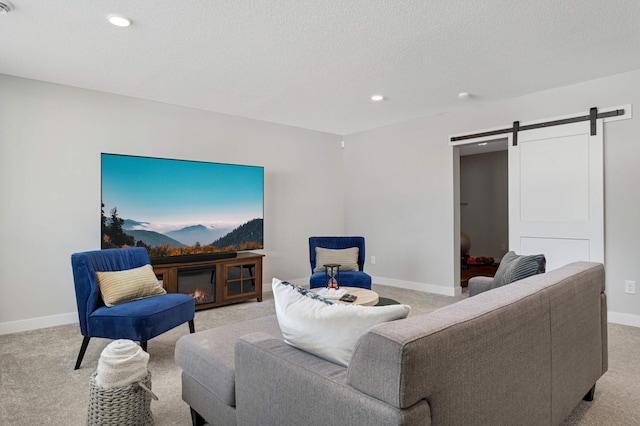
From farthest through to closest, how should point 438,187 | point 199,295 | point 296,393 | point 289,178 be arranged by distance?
Result: point 289,178 < point 438,187 < point 199,295 < point 296,393

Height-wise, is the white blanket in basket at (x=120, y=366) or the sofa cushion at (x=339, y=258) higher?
the sofa cushion at (x=339, y=258)

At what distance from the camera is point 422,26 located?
8.59ft

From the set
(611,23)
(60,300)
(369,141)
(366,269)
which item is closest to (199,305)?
(60,300)

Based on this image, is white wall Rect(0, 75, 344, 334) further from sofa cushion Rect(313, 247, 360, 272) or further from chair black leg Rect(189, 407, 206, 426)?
chair black leg Rect(189, 407, 206, 426)

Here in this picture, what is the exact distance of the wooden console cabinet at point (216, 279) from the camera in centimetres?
395

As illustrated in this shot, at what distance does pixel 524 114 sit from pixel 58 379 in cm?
484

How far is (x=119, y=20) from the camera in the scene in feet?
8.21

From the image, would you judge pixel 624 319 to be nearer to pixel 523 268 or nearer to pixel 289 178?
pixel 523 268

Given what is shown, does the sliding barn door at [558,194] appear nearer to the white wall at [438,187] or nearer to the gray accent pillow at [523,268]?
the white wall at [438,187]

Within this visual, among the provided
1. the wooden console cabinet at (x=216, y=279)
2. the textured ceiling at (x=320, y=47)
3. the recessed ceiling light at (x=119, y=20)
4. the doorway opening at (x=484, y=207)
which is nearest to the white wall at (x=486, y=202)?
the doorway opening at (x=484, y=207)

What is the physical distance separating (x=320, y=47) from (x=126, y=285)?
2.33 metres

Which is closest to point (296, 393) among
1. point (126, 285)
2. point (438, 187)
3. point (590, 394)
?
point (590, 394)

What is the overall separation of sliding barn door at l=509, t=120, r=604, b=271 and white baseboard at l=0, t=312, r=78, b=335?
4772 mm

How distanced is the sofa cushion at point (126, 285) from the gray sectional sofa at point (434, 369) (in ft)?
3.75
